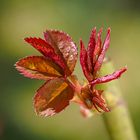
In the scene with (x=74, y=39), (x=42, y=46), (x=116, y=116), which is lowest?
(x=116, y=116)

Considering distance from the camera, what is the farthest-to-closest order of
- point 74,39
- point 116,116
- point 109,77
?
1. point 74,39
2. point 116,116
3. point 109,77

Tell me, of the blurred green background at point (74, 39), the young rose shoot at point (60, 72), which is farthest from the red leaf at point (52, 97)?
the blurred green background at point (74, 39)

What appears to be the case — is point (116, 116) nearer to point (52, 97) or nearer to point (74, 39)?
point (52, 97)

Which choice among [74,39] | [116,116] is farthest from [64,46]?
[74,39]

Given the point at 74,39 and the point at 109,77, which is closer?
the point at 109,77

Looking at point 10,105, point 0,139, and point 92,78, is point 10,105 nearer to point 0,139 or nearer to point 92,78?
point 0,139

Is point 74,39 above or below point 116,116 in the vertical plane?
above
